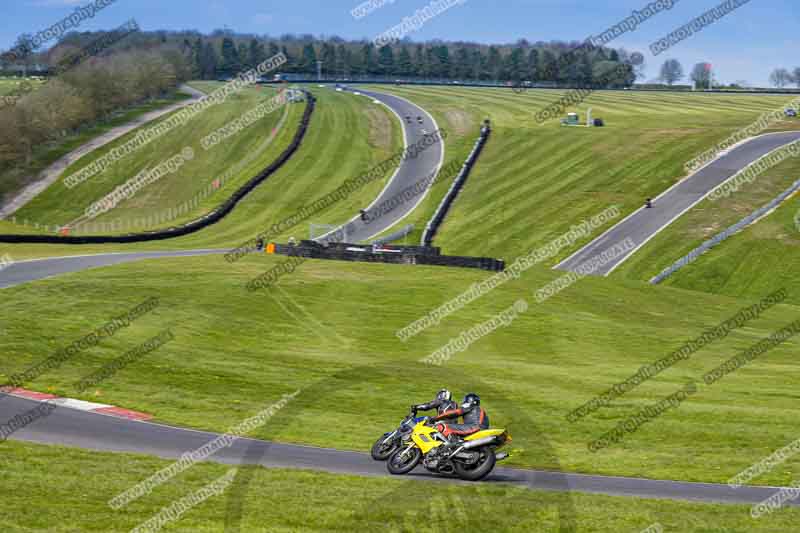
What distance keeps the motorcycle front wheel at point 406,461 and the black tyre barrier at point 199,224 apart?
141ft

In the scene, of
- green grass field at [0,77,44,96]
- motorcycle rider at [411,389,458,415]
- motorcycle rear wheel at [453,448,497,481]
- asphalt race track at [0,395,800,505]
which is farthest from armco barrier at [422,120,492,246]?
green grass field at [0,77,44,96]

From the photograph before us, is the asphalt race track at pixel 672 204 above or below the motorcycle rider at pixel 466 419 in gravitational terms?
below

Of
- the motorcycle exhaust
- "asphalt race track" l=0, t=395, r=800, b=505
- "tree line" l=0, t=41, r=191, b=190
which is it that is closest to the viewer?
the motorcycle exhaust

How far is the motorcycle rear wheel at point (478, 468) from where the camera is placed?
61.3 ft

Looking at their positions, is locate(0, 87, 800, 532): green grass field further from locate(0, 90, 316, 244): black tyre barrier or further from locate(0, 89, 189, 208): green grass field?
locate(0, 89, 189, 208): green grass field

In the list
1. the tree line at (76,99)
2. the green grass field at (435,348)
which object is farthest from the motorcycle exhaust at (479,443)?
the tree line at (76,99)

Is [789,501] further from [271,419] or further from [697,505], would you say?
[271,419]

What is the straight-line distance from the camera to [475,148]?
324ft

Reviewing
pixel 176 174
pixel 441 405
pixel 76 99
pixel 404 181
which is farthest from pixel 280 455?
pixel 76 99

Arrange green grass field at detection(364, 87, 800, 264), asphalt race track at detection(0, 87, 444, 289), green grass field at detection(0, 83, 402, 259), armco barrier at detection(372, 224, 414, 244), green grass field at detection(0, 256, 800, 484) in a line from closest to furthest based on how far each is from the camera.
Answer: green grass field at detection(0, 256, 800, 484) → asphalt race track at detection(0, 87, 444, 289) → armco barrier at detection(372, 224, 414, 244) → green grass field at detection(0, 83, 402, 259) → green grass field at detection(364, 87, 800, 264)

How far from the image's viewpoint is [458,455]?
18641 millimetres

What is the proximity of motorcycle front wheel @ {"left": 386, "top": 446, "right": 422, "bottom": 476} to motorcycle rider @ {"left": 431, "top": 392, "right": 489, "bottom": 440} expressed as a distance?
2.29ft

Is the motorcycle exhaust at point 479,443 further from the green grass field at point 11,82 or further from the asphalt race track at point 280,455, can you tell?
the green grass field at point 11,82

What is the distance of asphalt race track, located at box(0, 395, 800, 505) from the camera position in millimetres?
18859
